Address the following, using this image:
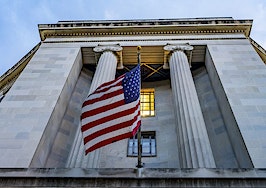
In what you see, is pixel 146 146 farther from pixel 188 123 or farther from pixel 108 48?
pixel 108 48

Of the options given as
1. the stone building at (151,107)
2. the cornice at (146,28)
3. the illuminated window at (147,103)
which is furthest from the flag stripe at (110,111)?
the cornice at (146,28)

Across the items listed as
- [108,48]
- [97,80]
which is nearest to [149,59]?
[108,48]

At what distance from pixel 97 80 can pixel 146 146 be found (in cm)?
554

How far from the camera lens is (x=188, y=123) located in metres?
17.2

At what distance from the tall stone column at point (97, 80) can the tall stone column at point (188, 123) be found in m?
4.44

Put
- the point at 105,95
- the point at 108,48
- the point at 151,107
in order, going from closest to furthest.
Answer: the point at 105,95, the point at 151,107, the point at 108,48

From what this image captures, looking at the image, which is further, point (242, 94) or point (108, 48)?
point (108, 48)

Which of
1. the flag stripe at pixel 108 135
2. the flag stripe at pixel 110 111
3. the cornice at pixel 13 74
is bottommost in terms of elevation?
the flag stripe at pixel 108 135

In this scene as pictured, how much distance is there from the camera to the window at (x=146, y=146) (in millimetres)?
20234

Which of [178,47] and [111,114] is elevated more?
[178,47]

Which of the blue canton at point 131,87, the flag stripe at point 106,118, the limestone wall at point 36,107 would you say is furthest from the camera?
the limestone wall at point 36,107

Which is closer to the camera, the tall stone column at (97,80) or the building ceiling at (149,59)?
the tall stone column at (97,80)

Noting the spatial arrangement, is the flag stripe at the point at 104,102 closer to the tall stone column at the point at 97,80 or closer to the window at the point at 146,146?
the tall stone column at the point at 97,80

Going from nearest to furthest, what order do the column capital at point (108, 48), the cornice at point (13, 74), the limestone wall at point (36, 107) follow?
the limestone wall at point (36, 107)
the column capital at point (108, 48)
the cornice at point (13, 74)
